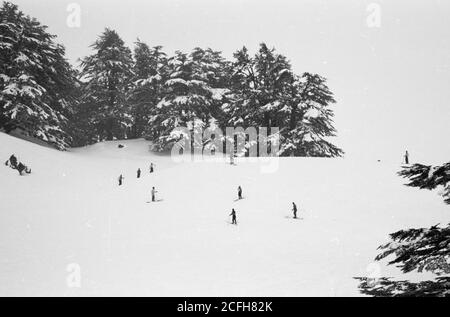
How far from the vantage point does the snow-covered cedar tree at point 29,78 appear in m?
35.1

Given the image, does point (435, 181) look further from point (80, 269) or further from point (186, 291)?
point (80, 269)

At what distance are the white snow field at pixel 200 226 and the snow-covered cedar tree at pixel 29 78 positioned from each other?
3590 mm

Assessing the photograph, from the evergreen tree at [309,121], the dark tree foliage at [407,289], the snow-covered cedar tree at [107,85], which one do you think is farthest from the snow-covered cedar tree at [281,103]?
the dark tree foliage at [407,289]

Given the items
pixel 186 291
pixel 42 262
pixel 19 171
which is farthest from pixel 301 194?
pixel 19 171

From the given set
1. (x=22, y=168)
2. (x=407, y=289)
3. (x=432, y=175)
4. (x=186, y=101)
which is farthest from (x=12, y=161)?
(x=432, y=175)

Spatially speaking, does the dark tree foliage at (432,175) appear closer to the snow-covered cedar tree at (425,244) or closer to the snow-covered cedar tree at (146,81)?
the snow-covered cedar tree at (425,244)

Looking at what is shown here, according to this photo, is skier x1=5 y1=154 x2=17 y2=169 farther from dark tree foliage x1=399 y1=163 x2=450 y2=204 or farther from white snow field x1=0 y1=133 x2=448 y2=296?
dark tree foliage x1=399 y1=163 x2=450 y2=204

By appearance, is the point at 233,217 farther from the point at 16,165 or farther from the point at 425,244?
the point at 16,165

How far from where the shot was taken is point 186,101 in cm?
4272

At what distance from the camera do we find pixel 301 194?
2558 cm

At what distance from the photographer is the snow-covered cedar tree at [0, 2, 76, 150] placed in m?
35.1

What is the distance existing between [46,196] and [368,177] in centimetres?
2387

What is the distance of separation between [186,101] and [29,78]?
16.4m
